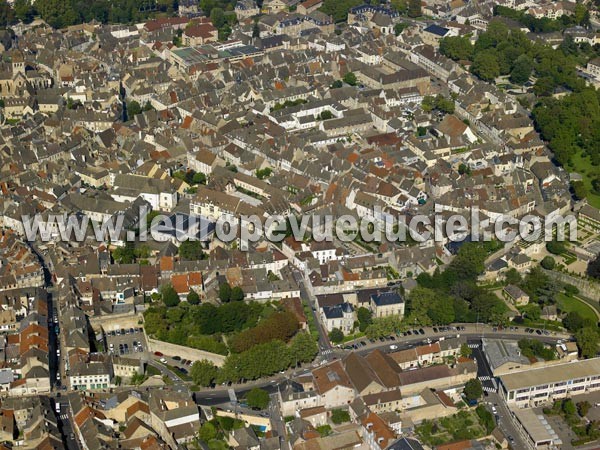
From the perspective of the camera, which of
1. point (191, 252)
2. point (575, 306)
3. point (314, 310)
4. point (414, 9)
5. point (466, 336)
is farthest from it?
point (414, 9)

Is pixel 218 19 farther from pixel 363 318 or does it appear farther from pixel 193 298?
pixel 363 318

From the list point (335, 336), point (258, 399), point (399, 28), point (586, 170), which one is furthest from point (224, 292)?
point (399, 28)

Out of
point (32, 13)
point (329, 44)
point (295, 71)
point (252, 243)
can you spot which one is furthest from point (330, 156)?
point (32, 13)

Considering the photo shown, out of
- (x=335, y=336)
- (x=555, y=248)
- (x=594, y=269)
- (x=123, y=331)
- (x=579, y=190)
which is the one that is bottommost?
(x=123, y=331)

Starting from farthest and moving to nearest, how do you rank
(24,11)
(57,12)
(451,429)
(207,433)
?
(57,12) < (24,11) < (451,429) < (207,433)

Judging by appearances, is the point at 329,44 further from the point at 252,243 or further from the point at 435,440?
the point at 435,440

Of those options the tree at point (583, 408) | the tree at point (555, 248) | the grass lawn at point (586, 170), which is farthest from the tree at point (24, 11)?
the tree at point (583, 408)

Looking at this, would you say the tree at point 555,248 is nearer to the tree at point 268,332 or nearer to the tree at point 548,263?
the tree at point 548,263

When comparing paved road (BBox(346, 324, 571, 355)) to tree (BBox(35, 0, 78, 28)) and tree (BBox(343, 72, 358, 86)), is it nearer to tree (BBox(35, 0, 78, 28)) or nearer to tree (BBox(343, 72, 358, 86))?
tree (BBox(343, 72, 358, 86))
